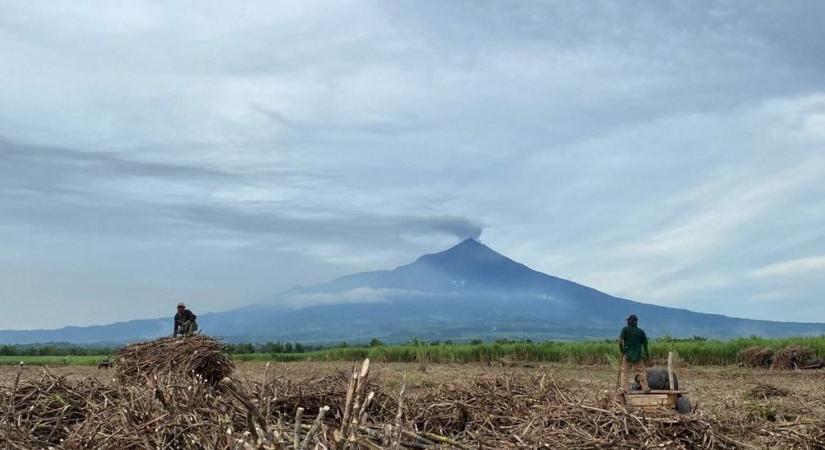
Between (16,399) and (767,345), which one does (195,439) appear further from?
(767,345)

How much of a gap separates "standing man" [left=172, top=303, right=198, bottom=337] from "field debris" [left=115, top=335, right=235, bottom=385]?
157cm

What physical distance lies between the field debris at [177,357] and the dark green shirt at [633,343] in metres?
6.89

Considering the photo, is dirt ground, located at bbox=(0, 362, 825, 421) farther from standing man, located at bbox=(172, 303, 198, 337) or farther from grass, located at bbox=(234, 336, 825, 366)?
grass, located at bbox=(234, 336, 825, 366)

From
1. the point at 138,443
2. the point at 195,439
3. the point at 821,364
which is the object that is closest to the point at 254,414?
the point at 195,439

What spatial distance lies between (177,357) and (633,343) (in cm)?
784

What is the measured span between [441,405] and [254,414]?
4119 millimetres

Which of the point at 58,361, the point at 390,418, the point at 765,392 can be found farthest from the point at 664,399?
the point at 58,361

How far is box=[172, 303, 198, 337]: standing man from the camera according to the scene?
51.2 feet

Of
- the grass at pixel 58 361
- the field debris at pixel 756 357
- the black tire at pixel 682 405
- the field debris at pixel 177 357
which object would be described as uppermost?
the field debris at pixel 756 357

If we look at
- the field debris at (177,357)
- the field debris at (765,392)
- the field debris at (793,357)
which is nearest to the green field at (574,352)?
the field debris at (793,357)

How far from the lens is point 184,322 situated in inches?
628

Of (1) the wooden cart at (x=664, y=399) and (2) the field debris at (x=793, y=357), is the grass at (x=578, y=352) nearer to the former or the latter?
(2) the field debris at (x=793, y=357)

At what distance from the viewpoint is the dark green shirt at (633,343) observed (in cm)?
1559

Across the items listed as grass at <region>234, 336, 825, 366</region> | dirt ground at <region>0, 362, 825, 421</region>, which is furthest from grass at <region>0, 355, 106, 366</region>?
grass at <region>234, 336, 825, 366</region>
